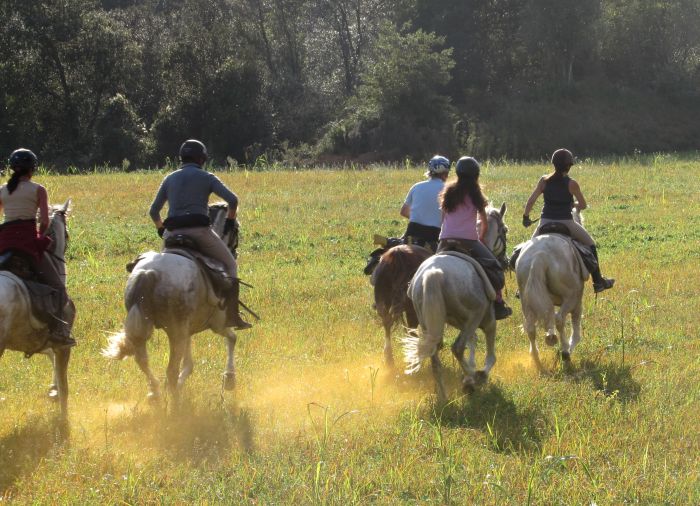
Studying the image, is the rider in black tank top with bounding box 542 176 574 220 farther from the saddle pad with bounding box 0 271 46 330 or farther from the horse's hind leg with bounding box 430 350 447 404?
the saddle pad with bounding box 0 271 46 330

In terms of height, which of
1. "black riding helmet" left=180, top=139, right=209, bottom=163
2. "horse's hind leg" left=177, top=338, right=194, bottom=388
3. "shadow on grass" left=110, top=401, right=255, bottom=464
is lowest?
"shadow on grass" left=110, top=401, right=255, bottom=464

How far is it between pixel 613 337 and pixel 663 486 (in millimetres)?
5248

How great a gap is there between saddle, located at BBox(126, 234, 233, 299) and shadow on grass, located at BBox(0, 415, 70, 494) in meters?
1.63

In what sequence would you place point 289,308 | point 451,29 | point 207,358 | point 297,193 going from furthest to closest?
point 451,29
point 297,193
point 289,308
point 207,358

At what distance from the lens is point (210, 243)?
908 cm

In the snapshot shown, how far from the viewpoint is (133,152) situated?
50.4 meters

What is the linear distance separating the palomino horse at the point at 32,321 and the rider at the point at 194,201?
942 millimetres

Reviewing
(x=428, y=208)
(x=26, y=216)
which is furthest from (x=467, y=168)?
(x=26, y=216)

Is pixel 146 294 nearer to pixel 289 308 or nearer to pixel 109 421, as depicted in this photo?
pixel 109 421

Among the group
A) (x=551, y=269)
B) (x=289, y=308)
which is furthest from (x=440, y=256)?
(x=289, y=308)

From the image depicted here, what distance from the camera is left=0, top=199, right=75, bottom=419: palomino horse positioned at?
7.76m

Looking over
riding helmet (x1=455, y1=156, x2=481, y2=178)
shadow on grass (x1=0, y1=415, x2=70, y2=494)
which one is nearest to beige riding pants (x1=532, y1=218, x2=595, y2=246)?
riding helmet (x1=455, y1=156, x2=481, y2=178)

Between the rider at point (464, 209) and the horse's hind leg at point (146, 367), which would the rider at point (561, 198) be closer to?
the rider at point (464, 209)

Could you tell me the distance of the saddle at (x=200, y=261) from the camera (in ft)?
28.8
